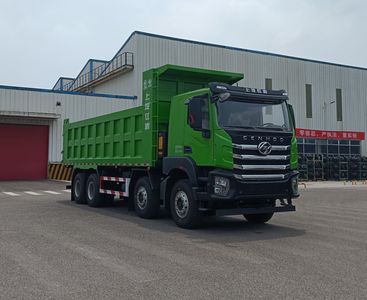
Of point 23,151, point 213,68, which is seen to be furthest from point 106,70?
point 23,151

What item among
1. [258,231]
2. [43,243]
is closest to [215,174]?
[258,231]

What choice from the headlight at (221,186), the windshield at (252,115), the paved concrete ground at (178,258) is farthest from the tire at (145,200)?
the windshield at (252,115)

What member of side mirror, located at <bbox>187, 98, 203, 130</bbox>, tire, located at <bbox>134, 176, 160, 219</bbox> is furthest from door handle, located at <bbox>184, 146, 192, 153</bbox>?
tire, located at <bbox>134, 176, 160, 219</bbox>

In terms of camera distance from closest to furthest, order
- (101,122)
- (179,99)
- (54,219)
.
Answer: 1. (179,99)
2. (54,219)
3. (101,122)

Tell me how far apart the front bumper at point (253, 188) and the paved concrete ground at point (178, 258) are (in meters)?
0.79

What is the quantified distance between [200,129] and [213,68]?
88.8 ft

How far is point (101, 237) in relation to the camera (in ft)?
26.9

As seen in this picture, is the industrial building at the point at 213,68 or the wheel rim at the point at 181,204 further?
the industrial building at the point at 213,68

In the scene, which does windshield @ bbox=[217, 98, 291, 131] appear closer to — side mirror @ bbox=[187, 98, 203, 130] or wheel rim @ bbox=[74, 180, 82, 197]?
side mirror @ bbox=[187, 98, 203, 130]

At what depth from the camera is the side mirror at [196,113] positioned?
876 cm

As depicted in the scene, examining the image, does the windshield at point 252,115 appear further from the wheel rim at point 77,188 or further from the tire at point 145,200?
the wheel rim at point 77,188

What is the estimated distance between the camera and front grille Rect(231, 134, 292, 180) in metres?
8.42

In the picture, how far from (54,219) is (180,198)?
3.47 metres

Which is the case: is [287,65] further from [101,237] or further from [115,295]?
[115,295]
